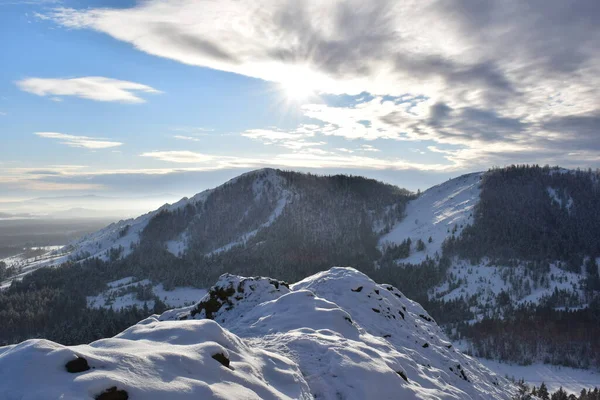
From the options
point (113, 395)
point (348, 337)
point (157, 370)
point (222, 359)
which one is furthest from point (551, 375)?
point (113, 395)

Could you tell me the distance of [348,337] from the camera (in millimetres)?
29250

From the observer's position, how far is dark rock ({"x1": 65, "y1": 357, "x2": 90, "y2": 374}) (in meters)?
12.0

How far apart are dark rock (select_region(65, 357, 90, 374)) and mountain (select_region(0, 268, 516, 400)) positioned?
0.10ft

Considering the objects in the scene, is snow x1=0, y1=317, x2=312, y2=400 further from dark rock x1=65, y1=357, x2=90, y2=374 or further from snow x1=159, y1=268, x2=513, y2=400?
snow x1=159, y1=268, x2=513, y2=400

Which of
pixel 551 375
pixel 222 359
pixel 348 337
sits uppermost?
pixel 222 359

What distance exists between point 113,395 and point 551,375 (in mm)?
177376

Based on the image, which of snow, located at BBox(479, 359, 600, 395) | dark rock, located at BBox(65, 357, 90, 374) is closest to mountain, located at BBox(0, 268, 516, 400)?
dark rock, located at BBox(65, 357, 90, 374)

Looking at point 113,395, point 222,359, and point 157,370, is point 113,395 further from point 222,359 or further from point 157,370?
point 222,359

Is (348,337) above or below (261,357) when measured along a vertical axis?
below

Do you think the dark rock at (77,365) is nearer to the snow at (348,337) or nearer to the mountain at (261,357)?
the mountain at (261,357)

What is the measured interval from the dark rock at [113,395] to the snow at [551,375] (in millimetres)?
153991

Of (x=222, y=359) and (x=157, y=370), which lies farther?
(x=222, y=359)

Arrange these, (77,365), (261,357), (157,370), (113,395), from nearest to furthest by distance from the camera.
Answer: (113,395) < (77,365) < (157,370) < (261,357)

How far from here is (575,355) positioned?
5881 inches
